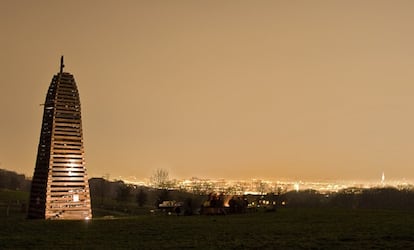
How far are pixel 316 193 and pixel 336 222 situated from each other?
4985cm

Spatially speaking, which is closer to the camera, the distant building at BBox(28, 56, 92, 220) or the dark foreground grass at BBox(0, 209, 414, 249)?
the dark foreground grass at BBox(0, 209, 414, 249)

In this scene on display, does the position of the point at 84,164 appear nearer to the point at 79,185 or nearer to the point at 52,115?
the point at 79,185

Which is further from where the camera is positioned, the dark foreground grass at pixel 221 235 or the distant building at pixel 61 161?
the distant building at pixel 61 161

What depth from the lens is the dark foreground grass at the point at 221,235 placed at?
19.2 meters

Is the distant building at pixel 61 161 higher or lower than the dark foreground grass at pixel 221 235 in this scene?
higher

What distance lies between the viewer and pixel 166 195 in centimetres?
5628

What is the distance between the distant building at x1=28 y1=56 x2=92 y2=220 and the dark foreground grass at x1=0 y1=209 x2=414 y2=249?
261 inches

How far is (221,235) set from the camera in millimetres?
22609

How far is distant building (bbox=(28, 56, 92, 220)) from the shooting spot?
3553 centimetres

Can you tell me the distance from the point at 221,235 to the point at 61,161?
670 inches

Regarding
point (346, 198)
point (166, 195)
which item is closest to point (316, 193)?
point (346, 198)

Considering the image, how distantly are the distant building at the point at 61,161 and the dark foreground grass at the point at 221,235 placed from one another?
664 cm

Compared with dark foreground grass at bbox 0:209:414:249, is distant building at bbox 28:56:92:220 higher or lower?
higher

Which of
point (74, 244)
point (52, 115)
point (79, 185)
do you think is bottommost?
point (74, 244)
